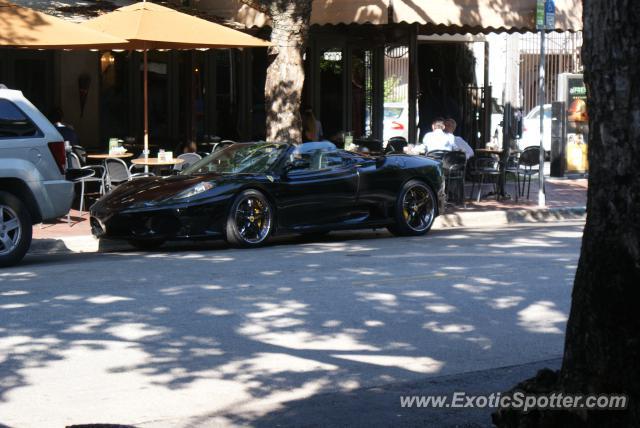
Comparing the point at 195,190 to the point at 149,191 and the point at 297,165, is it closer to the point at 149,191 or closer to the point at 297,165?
the point at 149,191

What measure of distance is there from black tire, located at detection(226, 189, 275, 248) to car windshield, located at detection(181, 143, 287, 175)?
43 cm

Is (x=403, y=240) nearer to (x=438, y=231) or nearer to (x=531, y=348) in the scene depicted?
(x=438, y=231)

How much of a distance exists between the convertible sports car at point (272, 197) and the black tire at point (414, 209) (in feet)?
0.04

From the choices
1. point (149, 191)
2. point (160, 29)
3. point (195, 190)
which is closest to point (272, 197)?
point (195, 190)

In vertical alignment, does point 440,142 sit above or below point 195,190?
above

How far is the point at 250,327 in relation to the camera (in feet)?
29.0

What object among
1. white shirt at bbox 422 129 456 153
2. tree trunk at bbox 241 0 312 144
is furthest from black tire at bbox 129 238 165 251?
white shirt at bbox 422 129 456 153

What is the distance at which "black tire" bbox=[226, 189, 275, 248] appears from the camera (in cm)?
1402

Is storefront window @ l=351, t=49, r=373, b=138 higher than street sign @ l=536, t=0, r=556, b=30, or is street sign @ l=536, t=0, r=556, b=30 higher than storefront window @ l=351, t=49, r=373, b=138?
street sign @ l=536, t=0, r=556, b=30

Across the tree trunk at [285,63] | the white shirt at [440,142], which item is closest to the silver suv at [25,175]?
the tree trunk at [285,63]

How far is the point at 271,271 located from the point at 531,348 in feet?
13.4

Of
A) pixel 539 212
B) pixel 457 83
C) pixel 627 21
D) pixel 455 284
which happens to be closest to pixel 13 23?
pixel 455 284

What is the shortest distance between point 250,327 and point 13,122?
16.3ft

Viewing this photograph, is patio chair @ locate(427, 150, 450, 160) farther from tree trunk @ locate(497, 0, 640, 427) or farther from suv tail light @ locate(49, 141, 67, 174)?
tree trunk @ locate(497, 0, 640, 427)
